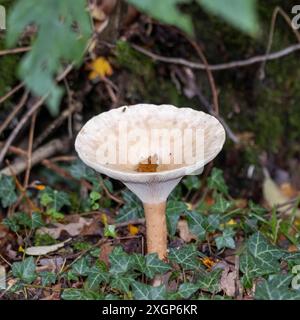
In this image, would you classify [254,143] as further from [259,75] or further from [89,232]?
[89,232]


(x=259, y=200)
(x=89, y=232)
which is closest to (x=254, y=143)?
(x=259, y=200)

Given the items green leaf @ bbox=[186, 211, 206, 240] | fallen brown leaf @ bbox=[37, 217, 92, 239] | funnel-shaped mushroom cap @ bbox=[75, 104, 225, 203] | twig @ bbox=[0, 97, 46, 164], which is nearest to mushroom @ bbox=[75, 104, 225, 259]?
funnel-shaped mushroom cap @ bbox=[75, 104, 225, 203]

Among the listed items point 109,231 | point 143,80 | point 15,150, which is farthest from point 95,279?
point 143,80

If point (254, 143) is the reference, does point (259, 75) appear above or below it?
above

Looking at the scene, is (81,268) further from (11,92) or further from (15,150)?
(11,92)
